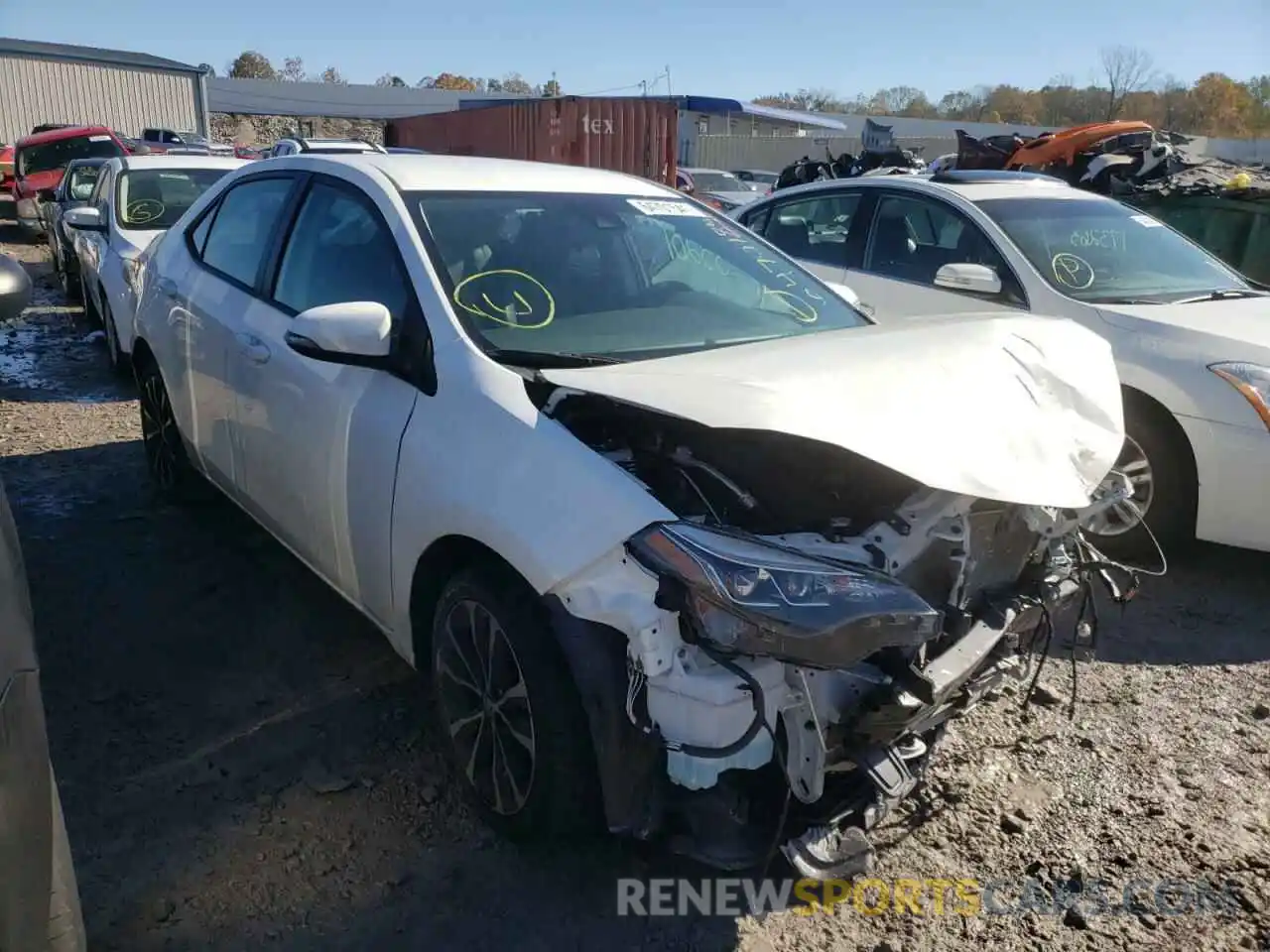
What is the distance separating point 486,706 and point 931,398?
54.3 inches

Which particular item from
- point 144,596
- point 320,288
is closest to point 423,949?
point 320,288

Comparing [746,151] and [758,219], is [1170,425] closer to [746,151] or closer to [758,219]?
[758,219]

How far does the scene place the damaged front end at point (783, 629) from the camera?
2076 mm

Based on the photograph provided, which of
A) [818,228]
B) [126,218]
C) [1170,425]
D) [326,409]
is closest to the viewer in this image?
[326,409]

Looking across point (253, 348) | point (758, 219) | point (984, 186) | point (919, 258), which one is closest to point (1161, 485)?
point (919, 258)

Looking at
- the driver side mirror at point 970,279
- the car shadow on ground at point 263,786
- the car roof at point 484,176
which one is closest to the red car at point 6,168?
the car shadow on ground at point 263,786

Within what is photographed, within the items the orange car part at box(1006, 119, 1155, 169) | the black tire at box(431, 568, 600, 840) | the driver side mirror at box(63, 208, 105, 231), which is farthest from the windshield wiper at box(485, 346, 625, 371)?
the orange car part at box(1006, 119, 1155, 169)

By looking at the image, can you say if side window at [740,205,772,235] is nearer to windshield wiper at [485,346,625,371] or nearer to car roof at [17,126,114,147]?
windshield wiper at [485,346,625,371]

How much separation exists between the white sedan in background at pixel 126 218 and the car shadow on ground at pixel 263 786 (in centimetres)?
284

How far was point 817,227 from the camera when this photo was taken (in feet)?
21.9

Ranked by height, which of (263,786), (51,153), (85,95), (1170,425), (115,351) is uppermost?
(85,95)

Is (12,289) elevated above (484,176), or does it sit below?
below

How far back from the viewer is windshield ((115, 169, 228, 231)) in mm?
7914

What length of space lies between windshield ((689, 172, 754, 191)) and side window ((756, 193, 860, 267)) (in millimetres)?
14001
